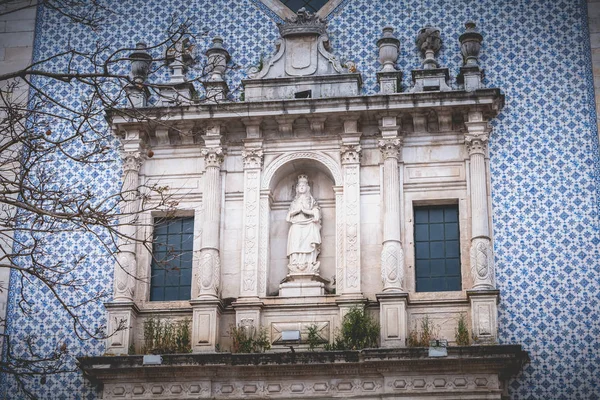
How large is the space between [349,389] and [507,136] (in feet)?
14.3

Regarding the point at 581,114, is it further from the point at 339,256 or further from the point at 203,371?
the point at 203,371

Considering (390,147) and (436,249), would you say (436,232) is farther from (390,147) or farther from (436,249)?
(390,147)

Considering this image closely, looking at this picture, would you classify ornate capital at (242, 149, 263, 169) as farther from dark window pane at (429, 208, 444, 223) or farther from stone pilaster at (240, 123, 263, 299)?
dark window pane at (429, 208, 444, 223)

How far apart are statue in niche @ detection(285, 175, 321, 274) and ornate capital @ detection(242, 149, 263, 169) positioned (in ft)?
2.09

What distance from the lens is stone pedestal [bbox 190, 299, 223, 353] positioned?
14.4 m

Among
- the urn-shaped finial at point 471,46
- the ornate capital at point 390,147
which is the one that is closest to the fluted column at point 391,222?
the ornate capital at point 390,147

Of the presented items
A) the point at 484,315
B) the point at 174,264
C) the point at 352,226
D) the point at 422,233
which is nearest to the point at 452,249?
the point at 422,233

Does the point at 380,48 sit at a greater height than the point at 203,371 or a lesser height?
greater

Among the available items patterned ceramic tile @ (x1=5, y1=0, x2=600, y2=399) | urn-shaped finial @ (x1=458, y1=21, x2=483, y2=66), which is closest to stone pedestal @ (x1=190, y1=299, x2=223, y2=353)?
patterned ceramic tile @ (x1=5, y1=0, x2=600, y2=399)

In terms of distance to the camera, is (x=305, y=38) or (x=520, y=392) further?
(x=305, y=38)

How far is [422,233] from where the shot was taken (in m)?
15.3

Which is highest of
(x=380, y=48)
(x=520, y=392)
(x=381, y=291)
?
(x=380, y=48)

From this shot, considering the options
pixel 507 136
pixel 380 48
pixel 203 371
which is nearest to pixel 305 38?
pixel 380 48

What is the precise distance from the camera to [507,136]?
1545 cm
